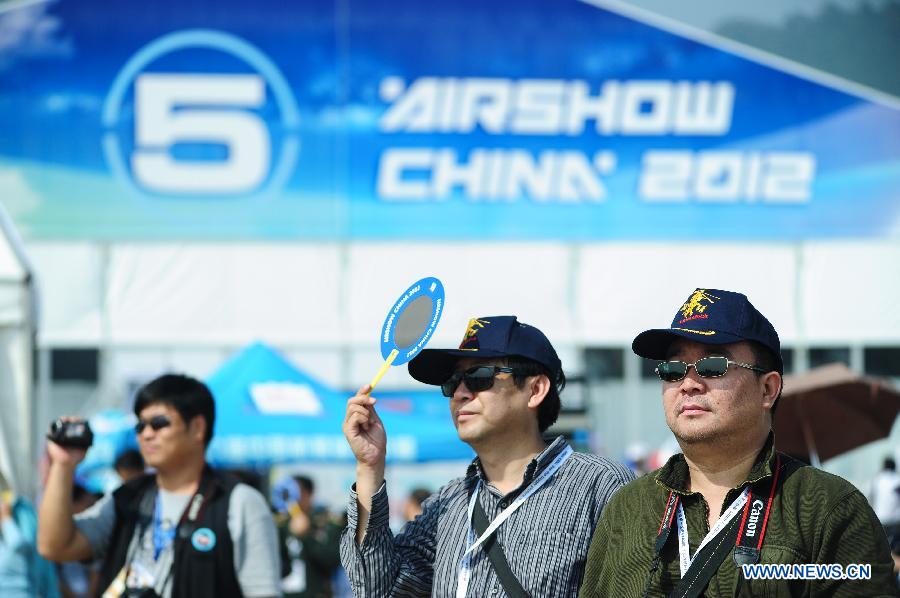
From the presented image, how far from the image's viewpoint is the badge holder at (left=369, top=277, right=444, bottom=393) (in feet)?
11.0

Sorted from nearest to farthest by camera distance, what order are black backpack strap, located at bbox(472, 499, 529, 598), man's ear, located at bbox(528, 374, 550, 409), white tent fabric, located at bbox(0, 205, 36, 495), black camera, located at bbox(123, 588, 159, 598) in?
1. black backpack strap, located at bbox(472, 499, 529, 598)
2. man's ear, located at bbox(528, 374, 550, 409)
3. black camera, located at bbox(123, 588, 159, 598)
4. white tent fabric, located at bbox(0, 205, 36, 495)

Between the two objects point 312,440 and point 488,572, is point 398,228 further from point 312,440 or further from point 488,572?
point 488,572

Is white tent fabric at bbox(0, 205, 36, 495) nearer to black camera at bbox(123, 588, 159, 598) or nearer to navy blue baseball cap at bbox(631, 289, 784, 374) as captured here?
black camera at bbox(123, 588, 159, 598)

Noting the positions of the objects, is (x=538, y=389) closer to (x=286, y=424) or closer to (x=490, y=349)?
(x=490, y=349)

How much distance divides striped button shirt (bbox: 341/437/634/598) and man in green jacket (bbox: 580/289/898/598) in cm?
45

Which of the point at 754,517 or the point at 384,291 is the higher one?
the point at 754,517

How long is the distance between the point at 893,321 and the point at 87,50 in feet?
39.5

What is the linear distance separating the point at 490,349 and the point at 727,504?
1.09 meters

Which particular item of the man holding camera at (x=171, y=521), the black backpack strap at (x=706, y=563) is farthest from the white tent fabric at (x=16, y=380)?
the black backpack strap at (x=706, y=563)

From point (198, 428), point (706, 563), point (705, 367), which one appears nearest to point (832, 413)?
point (198, 428)

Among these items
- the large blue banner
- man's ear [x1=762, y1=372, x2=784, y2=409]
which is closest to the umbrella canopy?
man's ear [x1=762, y1=372, x2=784, y2=409]

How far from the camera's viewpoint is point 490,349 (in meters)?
3.57

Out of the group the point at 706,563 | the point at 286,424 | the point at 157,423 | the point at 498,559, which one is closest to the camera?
the point at 706,563

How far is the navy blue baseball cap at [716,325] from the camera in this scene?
2.69 metres
